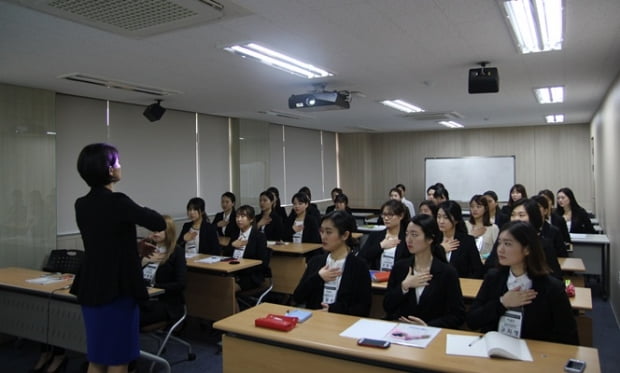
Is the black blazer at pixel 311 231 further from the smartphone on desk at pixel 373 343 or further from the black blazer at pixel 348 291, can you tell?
the smartphone on desk at pixel 373 343

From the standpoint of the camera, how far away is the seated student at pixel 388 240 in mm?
4270

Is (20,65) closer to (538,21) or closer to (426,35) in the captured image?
(426,35)

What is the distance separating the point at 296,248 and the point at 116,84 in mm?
2796

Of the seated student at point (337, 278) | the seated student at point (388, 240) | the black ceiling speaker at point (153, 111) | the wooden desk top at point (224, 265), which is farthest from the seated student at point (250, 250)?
the black ceiling speaker at point (153, 111)

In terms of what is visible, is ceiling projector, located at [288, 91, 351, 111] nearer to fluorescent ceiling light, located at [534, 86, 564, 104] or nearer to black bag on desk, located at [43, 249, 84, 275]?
fluorescent ceiling light, located at [534, 86, 564, 104]

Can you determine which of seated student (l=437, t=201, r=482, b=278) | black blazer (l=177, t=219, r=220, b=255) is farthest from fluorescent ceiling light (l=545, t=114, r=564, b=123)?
black blazer (l=177, t=219, r=220, b=255)

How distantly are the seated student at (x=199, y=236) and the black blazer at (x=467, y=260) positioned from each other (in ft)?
9.04

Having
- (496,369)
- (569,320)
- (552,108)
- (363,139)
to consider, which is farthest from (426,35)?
(363,139)

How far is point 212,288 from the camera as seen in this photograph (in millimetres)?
4734

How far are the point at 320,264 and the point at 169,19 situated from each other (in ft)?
6.24

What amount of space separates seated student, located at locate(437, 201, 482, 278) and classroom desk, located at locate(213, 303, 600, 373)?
1832mm

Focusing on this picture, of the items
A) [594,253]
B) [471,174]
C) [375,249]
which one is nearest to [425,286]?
[375,249]

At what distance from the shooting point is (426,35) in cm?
357

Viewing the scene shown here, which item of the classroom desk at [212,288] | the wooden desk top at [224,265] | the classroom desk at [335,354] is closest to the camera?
the classroom desk at [335,354]
